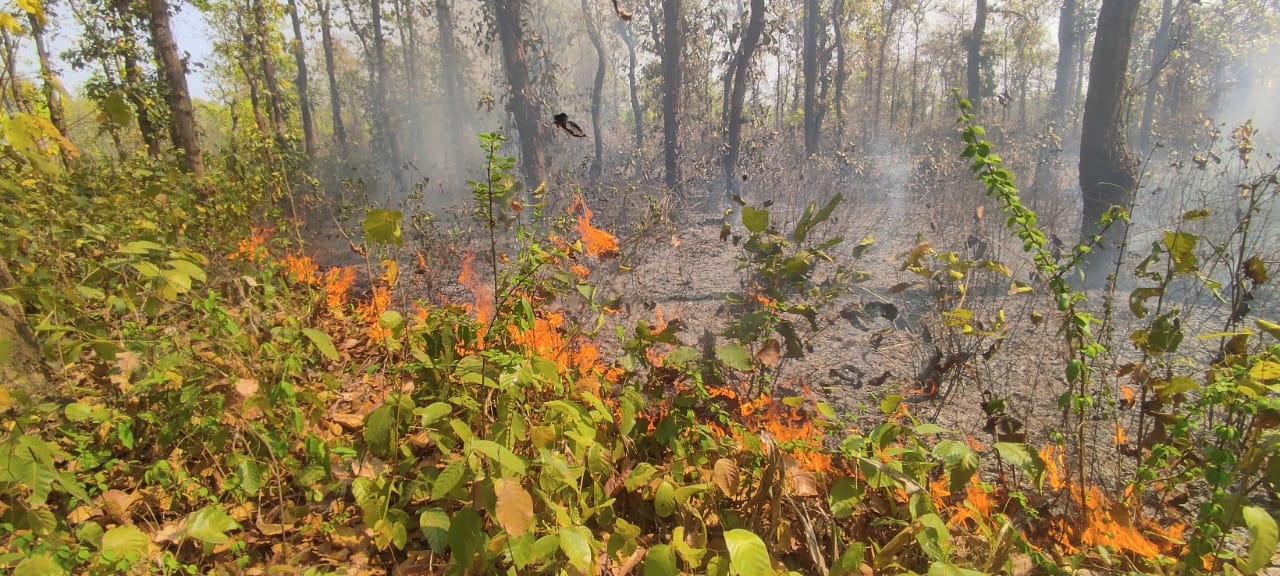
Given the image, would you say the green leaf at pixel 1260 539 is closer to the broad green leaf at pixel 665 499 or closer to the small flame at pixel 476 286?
the broad green leaf at pixel 665 499

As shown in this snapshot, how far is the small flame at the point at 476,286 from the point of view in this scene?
12.5 ft

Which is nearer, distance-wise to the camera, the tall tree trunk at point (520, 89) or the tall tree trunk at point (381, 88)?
the tall tree trunk at point (520, 89)

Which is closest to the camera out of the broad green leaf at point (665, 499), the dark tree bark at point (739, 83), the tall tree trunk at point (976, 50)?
the broad green leaf at point (665, 499)

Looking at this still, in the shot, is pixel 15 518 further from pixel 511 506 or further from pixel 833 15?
pixel 833 15

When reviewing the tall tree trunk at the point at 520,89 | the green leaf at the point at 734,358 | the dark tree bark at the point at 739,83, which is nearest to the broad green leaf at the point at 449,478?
the green leaf at the point at 734,358

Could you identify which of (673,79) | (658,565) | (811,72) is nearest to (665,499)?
(658,565)

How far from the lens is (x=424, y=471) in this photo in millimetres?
1570

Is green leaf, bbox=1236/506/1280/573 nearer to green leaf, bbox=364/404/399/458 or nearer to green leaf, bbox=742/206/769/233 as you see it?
green leaf, bbox=742/206/769/233

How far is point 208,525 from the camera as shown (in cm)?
120

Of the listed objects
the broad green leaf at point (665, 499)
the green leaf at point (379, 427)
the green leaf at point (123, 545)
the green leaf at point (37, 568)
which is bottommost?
the broad green leaf at point (665, 499)

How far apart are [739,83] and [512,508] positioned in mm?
9356

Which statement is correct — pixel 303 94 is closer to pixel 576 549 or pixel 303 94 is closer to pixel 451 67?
pixel 451 67

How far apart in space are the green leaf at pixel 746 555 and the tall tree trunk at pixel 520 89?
7.73 metres

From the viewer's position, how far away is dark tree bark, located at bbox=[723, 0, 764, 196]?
28.9ft
